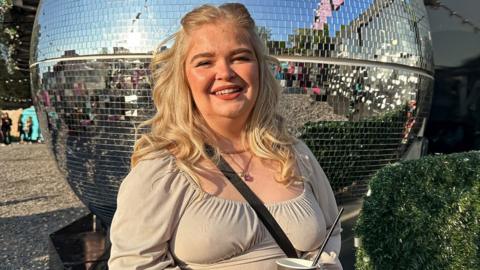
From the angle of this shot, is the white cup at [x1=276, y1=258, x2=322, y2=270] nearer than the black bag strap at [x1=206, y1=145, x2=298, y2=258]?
Yes

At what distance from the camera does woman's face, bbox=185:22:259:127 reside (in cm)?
145

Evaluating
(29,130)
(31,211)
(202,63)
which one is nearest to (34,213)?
(31,211)

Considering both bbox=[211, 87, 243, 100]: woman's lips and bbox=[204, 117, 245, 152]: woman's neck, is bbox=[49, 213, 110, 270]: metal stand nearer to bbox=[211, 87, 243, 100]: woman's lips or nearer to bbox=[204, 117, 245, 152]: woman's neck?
bbox=[204, 117, 245, 152]: woman's neck

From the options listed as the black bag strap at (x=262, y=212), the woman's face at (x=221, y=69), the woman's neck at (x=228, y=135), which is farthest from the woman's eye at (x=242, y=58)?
the black bag strap at (x=262, y=212)

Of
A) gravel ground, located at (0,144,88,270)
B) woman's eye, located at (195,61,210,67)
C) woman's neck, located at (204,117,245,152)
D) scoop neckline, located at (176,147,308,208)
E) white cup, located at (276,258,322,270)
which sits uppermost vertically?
woman's eye, located at (195,61,210,67)

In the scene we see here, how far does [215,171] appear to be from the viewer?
146 cm

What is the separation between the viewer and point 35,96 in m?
3.45

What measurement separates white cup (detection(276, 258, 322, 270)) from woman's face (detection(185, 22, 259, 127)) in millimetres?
469

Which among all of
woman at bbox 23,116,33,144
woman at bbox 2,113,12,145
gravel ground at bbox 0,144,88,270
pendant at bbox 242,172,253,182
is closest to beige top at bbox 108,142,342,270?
pendant at bbox 242,172,253,182

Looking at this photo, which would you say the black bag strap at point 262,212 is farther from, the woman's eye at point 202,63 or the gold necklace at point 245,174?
the woman's eye at point 202,63

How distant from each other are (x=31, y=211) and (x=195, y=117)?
5767mm

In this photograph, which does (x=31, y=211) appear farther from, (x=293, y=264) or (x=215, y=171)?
(x=293, y=264)

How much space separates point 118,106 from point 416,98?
197cm

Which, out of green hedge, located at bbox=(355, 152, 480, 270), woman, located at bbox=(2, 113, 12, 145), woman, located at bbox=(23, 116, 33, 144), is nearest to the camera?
green hedge, located at bbox=(355, 152, 480, 270)
